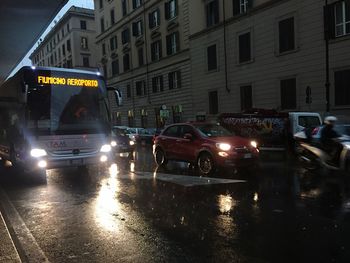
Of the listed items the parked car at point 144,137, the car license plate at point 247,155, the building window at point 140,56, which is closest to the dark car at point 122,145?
the car license plate at point 247,155

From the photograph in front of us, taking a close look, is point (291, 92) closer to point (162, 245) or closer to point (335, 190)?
point (335, 190)

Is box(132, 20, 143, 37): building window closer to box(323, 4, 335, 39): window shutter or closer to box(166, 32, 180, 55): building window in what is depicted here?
box(166, 32, 180, 55): building window

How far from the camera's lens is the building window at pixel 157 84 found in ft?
147

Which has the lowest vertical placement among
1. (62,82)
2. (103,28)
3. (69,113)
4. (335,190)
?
(335,190)

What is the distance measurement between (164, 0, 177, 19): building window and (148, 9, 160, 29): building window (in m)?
1.90

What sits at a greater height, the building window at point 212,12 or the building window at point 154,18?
the building window at point 154,18

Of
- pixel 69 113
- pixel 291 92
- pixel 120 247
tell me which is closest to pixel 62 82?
pixel 69 113

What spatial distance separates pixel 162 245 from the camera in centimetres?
558

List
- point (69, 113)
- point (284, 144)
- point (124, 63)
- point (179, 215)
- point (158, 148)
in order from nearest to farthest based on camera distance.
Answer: point (179, 215), point (69, 113), point (158, 148), point (284, 144), point (124, 63)

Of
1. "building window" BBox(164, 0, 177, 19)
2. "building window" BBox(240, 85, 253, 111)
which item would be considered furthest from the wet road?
"building window" BBox(164, 0, 177, 19)

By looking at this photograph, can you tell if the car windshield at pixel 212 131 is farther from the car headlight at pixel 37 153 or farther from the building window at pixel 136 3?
the building window at pixel 136 3

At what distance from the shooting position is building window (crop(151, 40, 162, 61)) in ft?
147

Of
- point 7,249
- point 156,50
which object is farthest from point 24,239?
point 156,50

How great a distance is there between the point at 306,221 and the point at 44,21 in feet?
57.8
